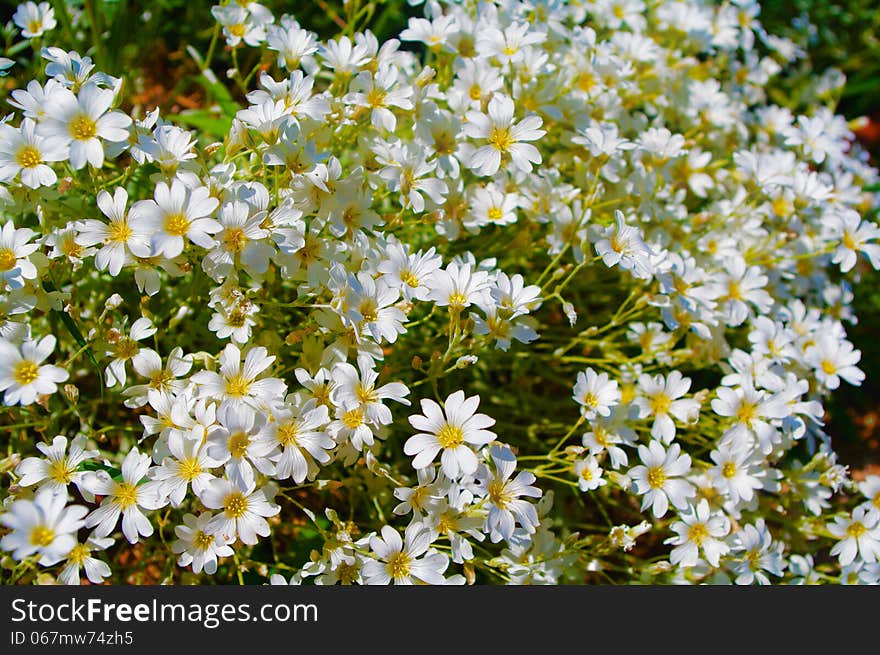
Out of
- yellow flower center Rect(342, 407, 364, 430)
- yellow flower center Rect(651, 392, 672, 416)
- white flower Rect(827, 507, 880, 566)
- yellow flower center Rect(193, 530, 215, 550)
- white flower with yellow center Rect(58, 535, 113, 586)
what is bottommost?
white flower Rect(827, 507, 880, 566)

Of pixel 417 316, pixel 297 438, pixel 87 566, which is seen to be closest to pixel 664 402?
pixel 417 316

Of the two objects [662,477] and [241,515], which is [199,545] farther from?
[662,477]

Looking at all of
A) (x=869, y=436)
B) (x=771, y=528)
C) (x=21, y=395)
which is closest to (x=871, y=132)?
(x=869, y=436)

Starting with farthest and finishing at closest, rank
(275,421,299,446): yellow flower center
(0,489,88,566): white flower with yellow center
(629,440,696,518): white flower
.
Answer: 1. (629,440,696,518): white flower
2. (275,421,299,446): yellow flower center
3. (0,489,88,566): white flower with yellow center

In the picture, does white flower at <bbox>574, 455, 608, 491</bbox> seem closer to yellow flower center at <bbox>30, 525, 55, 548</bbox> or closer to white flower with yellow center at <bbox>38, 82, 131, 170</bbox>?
yellow flower center at <bbox>30, 525, 55, 548</bbox>

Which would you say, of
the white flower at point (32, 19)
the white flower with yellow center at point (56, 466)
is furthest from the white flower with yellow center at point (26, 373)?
the white flower at point (32, 19)

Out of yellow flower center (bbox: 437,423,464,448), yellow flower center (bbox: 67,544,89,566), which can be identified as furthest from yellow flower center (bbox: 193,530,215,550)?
yellow flower center (bbox: 437,423,464,448)

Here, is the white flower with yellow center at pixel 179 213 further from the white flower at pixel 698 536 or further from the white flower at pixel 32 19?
the white flower at pixel 698 536
